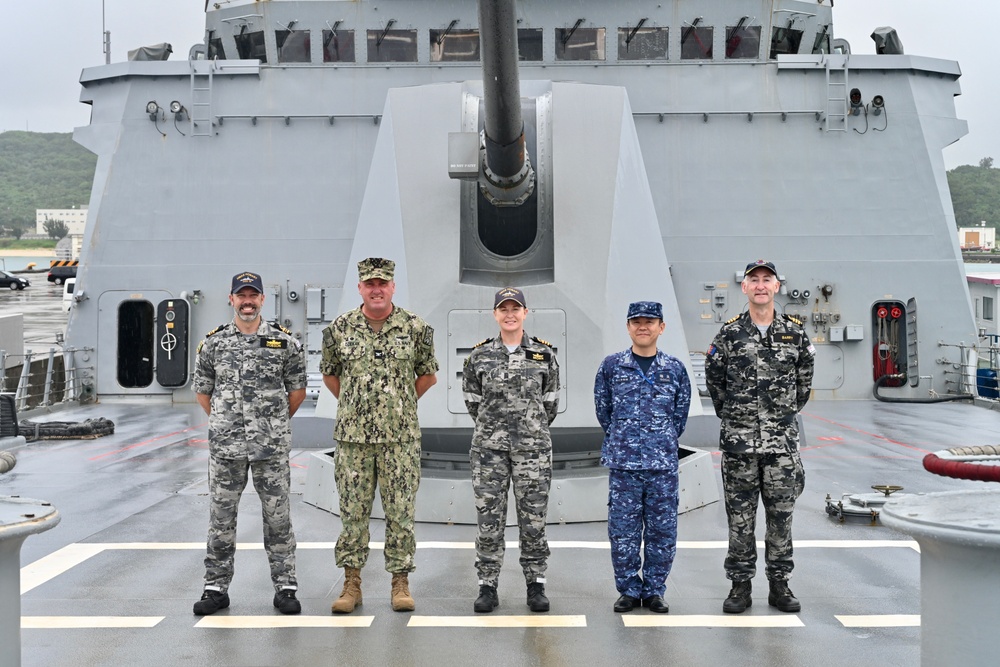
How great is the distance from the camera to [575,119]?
648 centimetres

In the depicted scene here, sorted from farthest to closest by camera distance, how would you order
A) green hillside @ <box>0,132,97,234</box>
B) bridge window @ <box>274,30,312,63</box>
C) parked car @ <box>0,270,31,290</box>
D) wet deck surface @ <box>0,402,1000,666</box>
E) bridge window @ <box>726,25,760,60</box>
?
green hillside @ <box>0,132,97,234</box>
parked car @ <box>0,270,31,290</box>
bridge window @ <box>274,30,312,63</box>
bridge window @ <box>726,25,760,60</box>
wet deck surface @ <box>0,402,1000,666</box>

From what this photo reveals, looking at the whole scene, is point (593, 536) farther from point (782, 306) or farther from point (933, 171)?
point (933, 171)

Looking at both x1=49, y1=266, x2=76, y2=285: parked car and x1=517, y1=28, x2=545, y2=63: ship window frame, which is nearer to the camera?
x1=517, y1=28, x2=545, y2=63: ship window frame

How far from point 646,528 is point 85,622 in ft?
7.53

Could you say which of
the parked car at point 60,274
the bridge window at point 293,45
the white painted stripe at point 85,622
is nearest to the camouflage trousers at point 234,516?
the white painted stripe at point 85,622

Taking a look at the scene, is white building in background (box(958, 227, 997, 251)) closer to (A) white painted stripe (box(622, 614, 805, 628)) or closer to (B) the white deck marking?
(B) the white deck marking

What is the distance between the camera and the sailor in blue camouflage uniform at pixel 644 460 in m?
4.50

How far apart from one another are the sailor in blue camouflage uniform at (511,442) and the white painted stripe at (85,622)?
132cm

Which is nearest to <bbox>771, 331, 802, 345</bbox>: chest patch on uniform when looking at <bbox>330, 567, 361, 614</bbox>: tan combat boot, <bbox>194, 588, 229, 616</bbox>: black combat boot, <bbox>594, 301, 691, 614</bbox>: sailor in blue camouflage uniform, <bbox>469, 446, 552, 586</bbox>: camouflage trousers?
<bbox>594, 301, 691, 614</bbox>: sailor in blue camouflage uniform

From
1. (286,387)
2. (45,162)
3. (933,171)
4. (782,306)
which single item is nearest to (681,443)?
(286,387)

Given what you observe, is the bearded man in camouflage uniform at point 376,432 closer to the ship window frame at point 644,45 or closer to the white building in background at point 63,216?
the ship window frame at point 644,45

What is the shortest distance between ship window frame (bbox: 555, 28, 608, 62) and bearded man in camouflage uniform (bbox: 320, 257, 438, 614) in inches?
376

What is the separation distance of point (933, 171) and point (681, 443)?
8.07 m

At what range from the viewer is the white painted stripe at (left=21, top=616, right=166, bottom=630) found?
422 cm
